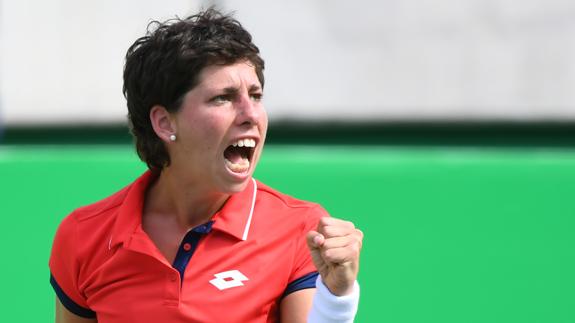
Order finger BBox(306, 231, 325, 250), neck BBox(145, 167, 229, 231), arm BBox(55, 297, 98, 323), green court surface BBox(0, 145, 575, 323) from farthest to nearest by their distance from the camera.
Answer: green court surface BBox(0, 145, 575, 323), arm BBox(55, 297, 98, 323), neck BBox(145, 167, 229, 231), finger BBox(306, 231, 325, 250)

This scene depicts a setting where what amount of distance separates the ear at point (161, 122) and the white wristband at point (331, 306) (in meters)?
0.40

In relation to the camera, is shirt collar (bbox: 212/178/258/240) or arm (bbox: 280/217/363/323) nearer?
arm (bbox: 280/217/363/323)

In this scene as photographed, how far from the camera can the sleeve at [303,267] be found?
1.69 m

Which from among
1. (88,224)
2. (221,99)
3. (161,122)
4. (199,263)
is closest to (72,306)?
(88,224)

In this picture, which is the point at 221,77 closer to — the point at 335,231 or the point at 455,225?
the point at 335,231

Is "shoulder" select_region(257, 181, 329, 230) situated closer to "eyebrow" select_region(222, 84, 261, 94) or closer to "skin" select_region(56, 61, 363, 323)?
"skin" select_region(56, 61, 363, 323)

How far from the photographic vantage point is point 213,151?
1673mm

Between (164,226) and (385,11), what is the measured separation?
1163 millimetres

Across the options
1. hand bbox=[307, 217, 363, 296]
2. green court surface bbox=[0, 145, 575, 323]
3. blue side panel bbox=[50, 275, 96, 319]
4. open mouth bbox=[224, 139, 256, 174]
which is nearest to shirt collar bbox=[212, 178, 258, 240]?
open mouth bbox=[224, 139, 256, 174]

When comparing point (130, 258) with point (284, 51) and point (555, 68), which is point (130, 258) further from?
A: point (555, 68)

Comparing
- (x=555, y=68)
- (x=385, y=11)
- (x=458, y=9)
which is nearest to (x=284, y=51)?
(x=385, y=11)

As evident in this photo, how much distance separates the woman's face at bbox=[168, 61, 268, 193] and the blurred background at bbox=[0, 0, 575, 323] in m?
0.94

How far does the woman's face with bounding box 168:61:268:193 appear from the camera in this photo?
1657 mm

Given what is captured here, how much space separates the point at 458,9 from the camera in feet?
8.63
